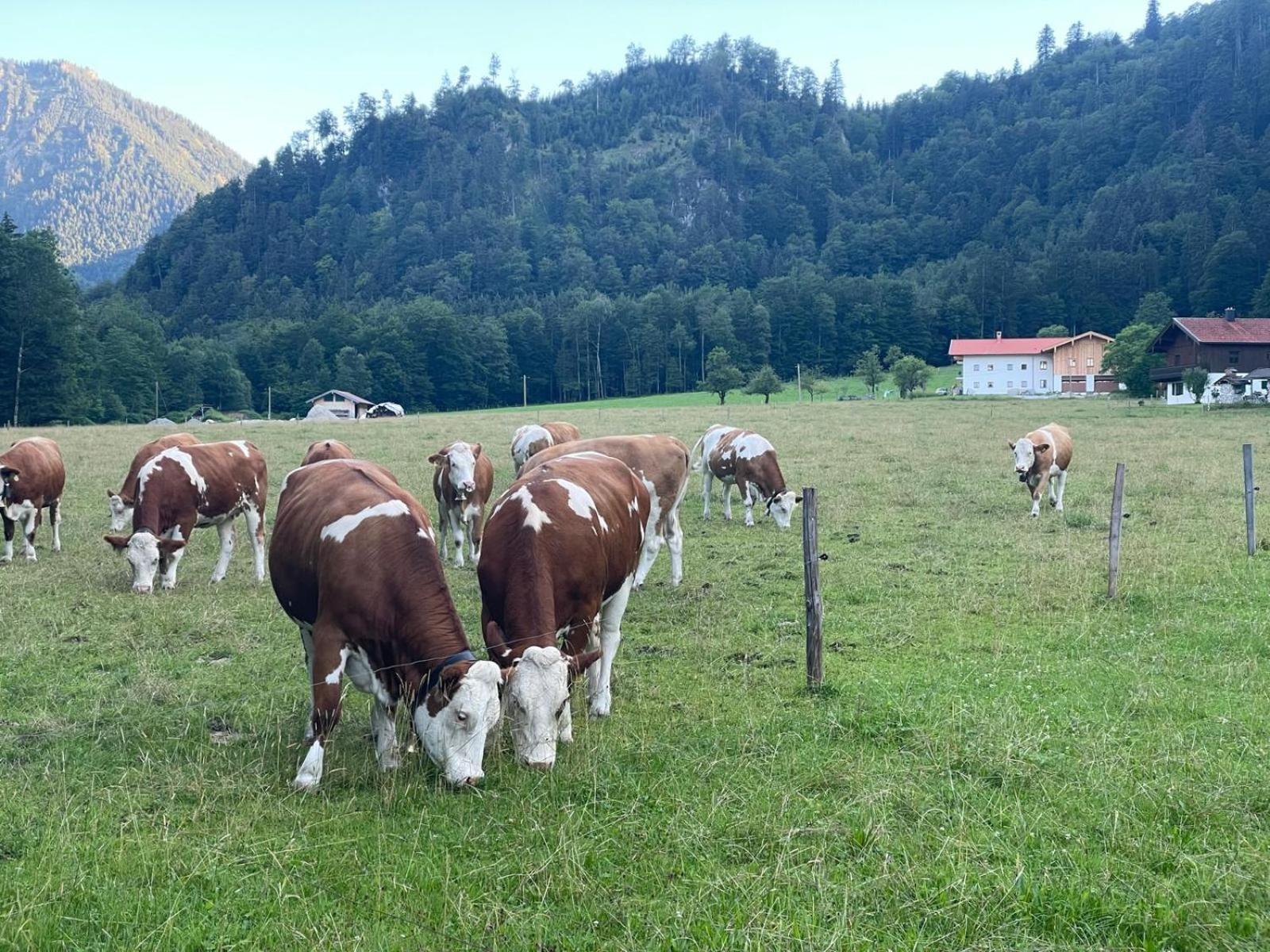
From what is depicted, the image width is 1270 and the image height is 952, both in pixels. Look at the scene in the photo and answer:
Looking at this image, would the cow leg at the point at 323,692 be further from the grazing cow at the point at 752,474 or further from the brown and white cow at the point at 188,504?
the grazing cow at the point at 752,474

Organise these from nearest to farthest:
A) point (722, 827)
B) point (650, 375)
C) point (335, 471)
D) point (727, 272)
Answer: point (722, 827)
point (335, 471)
point (650, 375)
point (727, 272)

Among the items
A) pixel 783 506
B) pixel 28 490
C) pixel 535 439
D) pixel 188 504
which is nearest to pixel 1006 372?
pixel 783 506

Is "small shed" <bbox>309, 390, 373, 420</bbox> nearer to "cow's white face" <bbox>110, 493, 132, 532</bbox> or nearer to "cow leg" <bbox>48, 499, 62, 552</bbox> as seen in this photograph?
"cow's white face" <bbox>110, 493, 132, 532</bbox>

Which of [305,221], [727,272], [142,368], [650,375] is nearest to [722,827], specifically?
[142,368]

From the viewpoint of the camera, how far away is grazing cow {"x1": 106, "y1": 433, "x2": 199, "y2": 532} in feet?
48.0

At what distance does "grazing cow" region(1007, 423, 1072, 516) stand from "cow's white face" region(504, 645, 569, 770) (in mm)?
14095

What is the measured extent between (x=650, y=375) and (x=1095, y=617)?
102m

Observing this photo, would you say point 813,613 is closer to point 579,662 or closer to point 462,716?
point 579,662

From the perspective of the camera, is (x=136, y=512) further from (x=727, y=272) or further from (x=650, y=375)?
(x=727, y=272)

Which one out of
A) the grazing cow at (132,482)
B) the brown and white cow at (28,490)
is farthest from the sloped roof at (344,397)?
the brown and white cow at (28,490)

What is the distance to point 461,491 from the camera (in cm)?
1369

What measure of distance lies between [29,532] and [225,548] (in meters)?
3.69

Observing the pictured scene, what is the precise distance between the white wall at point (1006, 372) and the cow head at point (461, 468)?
283 feet

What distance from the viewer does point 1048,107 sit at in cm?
19512
